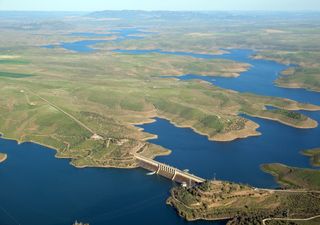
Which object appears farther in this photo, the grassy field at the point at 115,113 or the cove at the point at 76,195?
the grassy field at the point at 115,113

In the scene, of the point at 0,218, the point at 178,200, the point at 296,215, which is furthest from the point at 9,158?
the point at 296,215

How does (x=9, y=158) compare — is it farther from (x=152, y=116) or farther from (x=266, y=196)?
(x=266, y=196)

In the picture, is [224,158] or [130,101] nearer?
[224,158]

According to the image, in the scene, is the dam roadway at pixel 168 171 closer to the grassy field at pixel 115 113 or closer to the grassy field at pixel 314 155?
the grassy field at pixel 115 113

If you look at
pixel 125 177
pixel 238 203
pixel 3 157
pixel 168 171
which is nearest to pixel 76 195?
pixel 125 177

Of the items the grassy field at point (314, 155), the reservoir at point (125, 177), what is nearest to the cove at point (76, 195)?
the reservoir at point (125, 177)

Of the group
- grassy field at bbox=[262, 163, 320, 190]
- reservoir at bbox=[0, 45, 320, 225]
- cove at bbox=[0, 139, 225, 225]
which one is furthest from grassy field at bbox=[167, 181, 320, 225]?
grassy field at bbox=[262, 163, 320, 190]
